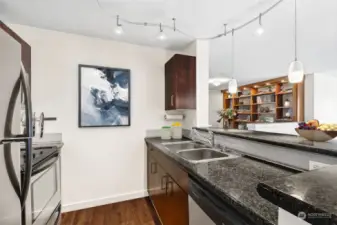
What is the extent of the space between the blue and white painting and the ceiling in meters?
0.50

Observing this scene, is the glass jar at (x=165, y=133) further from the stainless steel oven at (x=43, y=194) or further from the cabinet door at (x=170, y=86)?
the stainless steel oven at (x=43, y=194)

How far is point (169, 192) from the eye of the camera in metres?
1.61

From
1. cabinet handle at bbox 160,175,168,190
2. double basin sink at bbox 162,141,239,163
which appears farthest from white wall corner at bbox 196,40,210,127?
cabinet handle at bbox 160,175,168,190

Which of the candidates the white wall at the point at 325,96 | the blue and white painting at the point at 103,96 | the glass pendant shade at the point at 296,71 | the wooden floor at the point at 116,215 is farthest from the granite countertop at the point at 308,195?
the white wall at the point at 325,96

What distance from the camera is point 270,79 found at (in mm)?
5641

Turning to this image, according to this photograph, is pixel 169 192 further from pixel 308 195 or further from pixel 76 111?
pixel 76 111

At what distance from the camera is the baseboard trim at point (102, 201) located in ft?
7.43

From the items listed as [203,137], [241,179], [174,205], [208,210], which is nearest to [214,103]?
[203,137]

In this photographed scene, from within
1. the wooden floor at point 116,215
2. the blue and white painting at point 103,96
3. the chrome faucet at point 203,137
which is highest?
the blue and white painting at point 103,96

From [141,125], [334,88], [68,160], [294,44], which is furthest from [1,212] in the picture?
[334,88]

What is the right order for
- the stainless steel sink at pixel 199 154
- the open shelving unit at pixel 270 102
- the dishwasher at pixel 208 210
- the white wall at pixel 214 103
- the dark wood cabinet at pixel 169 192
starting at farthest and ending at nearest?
1. the white wall at pixel 214 103
2. the open shelving unit at pixel 270 102
3. the stainless steel sink at pixel 199 154
4. the dark wood cabinet at pixel 169 192
5. the dishwasher at pixel 208 210

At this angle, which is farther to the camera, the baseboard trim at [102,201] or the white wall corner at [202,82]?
the white wall corner at [202,82]

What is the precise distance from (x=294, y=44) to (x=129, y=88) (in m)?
2.69

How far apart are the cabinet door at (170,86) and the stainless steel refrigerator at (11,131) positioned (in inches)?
68.3
